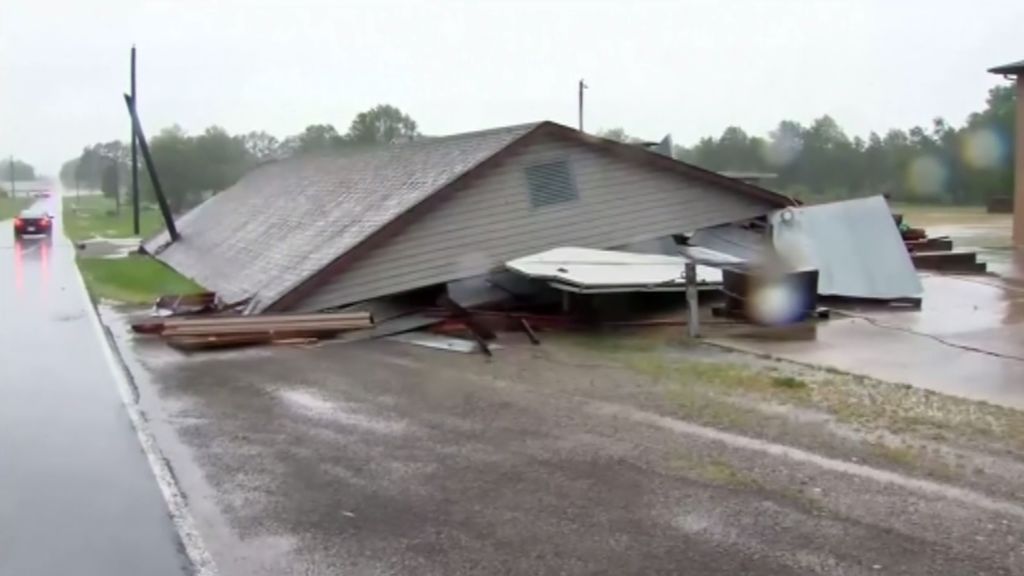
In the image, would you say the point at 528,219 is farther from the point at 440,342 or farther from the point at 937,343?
the point at 937,343

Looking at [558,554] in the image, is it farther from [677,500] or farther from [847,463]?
[847,463]

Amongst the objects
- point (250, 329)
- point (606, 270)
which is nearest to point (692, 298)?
point (606, 270)

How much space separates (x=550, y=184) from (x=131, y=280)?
1068 centimetres

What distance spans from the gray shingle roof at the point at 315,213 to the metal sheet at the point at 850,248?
16.2ft

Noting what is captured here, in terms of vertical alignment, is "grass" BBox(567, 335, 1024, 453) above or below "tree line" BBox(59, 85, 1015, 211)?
below

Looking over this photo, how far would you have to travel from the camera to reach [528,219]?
52.7ft

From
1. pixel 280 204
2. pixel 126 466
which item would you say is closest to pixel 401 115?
pixel 280 204

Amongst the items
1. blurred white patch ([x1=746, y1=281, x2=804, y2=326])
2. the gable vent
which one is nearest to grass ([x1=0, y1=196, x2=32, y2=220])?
the gable vent

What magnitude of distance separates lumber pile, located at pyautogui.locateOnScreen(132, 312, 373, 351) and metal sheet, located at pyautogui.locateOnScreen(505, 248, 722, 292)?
9.40ft

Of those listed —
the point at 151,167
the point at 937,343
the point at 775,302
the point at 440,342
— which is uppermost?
the point at 151,167

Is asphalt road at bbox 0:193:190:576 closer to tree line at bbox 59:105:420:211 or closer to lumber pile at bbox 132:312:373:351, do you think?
lumber pile at bbox 132:312:373:351

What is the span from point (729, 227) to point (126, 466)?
46.1ft

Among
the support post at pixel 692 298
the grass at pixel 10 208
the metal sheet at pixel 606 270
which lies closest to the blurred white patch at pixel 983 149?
the metal sheet at pixel 606 270

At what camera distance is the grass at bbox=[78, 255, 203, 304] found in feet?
62.0
